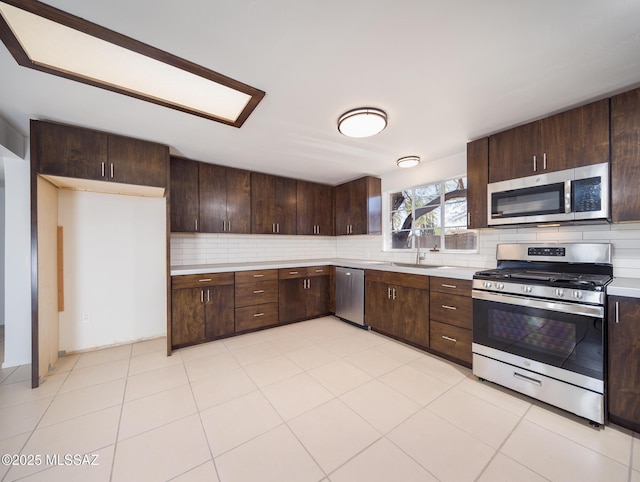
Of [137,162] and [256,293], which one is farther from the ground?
[137,162]

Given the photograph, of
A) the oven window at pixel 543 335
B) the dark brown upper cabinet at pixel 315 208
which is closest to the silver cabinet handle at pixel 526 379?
the oven window at pixel 543 335

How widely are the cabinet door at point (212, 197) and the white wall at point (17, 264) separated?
5.37ft

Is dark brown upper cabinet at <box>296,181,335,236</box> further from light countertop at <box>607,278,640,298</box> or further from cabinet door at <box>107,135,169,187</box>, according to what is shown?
light countertop at <box>607,278,640,298</box>

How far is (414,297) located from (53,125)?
13.2 feet

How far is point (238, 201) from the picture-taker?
3.70 metres

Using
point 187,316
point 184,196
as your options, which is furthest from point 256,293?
point 184,196

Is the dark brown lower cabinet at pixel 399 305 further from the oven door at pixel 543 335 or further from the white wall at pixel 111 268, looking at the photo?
the white wall at pixel 111 268

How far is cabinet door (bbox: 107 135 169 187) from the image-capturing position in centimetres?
250

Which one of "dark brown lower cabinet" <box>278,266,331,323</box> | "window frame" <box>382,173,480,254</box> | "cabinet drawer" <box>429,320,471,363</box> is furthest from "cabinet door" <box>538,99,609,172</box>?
"dark brown lower cabinet" <box>278,266,331,323</box>

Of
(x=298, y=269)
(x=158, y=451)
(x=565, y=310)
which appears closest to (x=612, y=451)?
(x=565, y=310)

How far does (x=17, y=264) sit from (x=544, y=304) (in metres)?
4.95

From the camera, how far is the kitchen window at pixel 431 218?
10.4 feet

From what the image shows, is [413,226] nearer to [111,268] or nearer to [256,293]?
[256,293]

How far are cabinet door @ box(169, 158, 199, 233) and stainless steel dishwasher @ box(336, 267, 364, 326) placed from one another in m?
2.27
